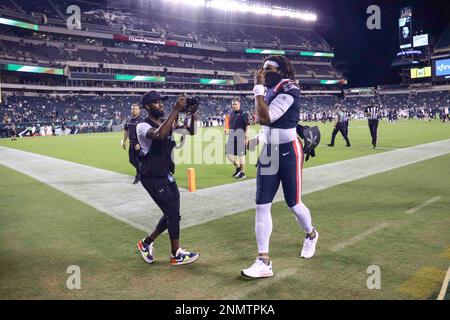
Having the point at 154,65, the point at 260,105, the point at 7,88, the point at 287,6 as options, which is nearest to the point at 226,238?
the point at 260,105

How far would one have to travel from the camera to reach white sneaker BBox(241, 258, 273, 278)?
355 centimetres

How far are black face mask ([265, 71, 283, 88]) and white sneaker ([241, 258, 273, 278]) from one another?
1.86 meters

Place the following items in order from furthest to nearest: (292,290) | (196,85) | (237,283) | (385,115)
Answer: (196,85), (385,115), (237,283), (292,290)

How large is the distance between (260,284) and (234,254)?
0.87 m

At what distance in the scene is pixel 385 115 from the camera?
185 feet

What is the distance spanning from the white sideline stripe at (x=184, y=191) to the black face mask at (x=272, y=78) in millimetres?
2712

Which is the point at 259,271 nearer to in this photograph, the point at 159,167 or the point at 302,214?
the point at 302,214

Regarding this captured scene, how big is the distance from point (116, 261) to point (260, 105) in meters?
2.45

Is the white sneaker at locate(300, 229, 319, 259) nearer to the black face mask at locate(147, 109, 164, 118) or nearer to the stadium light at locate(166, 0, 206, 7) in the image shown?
the black face mask at locate(147, 109, 164, 118)

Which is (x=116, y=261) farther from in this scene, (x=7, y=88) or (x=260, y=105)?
(x=7, y=88)

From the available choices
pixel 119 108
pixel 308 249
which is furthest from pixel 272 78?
pixel 119 108

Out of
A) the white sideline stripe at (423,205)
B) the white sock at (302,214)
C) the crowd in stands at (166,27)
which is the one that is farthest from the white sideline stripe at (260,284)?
the crowd in stands at (166,27)

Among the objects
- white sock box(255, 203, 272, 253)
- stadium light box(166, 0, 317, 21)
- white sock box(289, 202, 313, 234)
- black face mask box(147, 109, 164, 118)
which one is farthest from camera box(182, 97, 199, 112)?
stadium light box(166, 0, 317, 21)

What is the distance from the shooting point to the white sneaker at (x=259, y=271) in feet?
11.6
